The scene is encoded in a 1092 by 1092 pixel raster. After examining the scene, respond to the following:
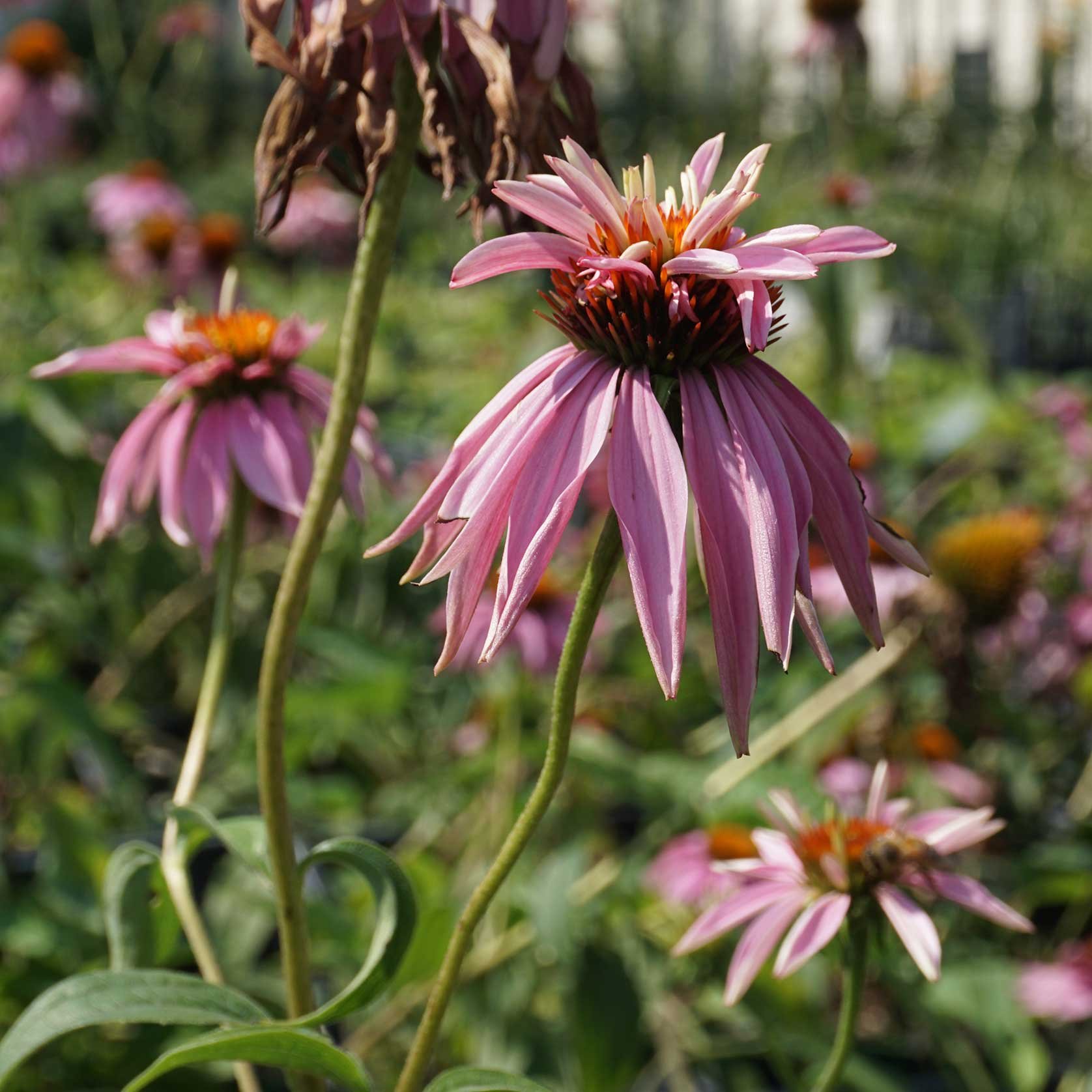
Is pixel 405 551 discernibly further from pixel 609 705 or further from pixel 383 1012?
pixel 383 1012

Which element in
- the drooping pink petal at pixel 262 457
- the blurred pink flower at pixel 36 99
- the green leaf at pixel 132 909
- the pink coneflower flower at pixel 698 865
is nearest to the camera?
the green leaf at pixel 132 909

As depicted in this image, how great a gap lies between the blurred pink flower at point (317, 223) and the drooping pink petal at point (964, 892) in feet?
7.62

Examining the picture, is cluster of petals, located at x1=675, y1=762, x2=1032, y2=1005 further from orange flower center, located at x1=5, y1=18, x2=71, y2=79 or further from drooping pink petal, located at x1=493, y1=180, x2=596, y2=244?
orange flower center, located at x1=5, y1=18, x2=71, y2=79

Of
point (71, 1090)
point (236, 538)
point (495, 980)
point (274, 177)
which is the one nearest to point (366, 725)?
point (495, 980)

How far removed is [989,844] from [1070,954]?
0.45 feet

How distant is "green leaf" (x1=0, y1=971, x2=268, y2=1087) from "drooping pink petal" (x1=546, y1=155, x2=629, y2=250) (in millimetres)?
249

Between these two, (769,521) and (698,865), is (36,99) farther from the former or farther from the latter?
(769,521)

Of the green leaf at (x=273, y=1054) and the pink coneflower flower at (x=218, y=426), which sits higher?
the pink coneflower flower at (x=218, y=426)

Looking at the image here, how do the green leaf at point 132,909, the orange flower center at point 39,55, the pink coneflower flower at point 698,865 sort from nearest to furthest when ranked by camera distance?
1. the green leaf at point 132,909
2. the pink coneflower flower at point 698,865
3. the orange flower center at point 39,55

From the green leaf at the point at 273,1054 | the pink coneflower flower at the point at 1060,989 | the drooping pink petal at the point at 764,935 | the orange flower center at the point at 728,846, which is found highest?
the green leaf at the point at 273,1054

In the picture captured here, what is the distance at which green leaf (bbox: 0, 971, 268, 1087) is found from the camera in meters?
0.38

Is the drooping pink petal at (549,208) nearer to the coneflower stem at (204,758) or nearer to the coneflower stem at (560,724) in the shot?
the coneflower stem at (560,724)

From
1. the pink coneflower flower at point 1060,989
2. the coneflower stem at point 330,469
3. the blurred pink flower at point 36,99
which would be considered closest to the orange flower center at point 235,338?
the coneflower stem at point 330,469

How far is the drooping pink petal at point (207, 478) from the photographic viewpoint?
23.6 inches
